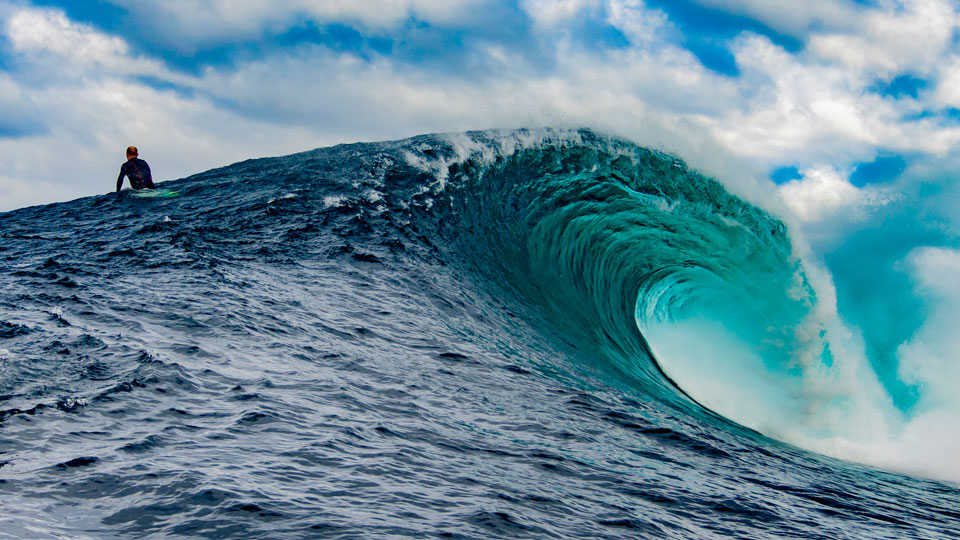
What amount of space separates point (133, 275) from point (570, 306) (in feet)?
20.1

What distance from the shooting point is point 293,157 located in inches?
675

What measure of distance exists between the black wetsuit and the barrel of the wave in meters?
6.97

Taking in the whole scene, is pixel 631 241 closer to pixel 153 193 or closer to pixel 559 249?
pixel 559 249

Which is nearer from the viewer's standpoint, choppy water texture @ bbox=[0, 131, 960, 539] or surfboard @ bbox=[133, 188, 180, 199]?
choppy water texture @ bbox=[0, 131, 960, 539]

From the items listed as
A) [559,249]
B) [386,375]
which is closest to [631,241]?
[559,249]

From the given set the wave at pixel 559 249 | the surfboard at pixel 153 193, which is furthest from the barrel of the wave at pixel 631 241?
the surfboard at pixel 153 193

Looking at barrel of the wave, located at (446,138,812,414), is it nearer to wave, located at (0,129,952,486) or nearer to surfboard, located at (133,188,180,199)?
wave, located at (0,129,952,486)

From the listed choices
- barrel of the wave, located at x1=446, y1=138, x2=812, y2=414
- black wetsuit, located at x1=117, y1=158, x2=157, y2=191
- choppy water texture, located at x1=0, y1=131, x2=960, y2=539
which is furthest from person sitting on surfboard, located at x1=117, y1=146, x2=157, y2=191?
barrel of the wave, located at x1=446, y1=138, x2=812, y2=414

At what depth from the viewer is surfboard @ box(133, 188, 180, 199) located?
1384 centimetres

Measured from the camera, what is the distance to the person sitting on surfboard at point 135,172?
14445 mm

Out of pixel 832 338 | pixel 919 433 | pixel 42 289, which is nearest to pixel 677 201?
pixel 832 338

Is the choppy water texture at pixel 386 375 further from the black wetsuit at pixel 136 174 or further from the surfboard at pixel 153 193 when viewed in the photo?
the black wetsuit at pixel 136 174

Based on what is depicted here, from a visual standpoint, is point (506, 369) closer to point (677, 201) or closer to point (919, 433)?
point (919, 433)

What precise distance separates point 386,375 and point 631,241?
936 centimetres
